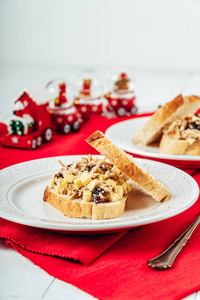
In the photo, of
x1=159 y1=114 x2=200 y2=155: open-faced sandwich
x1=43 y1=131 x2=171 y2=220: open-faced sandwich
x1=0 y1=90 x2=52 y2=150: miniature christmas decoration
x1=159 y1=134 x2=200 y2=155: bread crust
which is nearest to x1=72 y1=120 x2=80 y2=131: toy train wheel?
x1=0 y1=90 x2=52 y2=150: miniature christmas decoration

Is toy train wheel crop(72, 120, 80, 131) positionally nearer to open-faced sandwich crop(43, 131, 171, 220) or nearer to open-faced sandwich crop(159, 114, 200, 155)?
→ open-faced sandwich crop(159, 114, 200, 155)

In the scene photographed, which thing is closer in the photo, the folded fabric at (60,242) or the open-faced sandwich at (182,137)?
the folded fabric at (60,242)

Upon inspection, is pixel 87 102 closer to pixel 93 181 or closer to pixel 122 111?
pixel 122 111

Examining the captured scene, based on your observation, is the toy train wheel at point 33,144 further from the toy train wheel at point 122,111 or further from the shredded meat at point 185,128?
the toy train wheel at point 122,111

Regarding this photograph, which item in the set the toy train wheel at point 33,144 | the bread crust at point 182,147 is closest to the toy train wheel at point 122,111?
the toy train wheel at point 33,144

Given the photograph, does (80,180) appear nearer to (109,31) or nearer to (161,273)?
(161,273)

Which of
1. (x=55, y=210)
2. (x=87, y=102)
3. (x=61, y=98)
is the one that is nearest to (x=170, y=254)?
(x=55, y=210)

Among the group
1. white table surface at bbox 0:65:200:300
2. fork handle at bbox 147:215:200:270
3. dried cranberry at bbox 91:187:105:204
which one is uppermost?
dried cranberry at bbox 91:187:105:204
